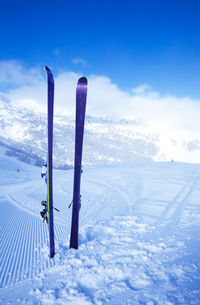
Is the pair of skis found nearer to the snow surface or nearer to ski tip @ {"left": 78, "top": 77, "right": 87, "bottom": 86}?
ski tip @ {"left": 78, "top": 77, "right": 87, "bottom": 86}

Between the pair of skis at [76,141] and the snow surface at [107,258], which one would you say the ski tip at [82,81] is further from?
the snow surface at [107,258]

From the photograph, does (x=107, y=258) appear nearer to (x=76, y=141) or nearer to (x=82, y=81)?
(x=76, y=141)

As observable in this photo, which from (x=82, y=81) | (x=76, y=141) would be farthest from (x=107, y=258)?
(x=82, y=81)

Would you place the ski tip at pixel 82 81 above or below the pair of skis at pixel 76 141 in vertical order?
above

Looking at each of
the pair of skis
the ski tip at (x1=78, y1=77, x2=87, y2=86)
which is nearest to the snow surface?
the pair of skis

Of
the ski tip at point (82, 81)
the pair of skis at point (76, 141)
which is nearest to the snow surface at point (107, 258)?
the pair of skis at point (76, 141)

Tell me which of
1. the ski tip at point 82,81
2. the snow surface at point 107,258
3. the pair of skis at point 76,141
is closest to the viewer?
the snow surface at point 107,258

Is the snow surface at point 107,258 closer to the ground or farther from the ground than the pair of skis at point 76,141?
closer to the ground

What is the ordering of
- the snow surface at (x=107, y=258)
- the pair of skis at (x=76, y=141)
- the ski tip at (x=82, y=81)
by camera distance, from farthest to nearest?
the ski tip at (x=82, y=81) → the pair of skis at (x=76, y=141) → the snow surface at (x=107, y=258)

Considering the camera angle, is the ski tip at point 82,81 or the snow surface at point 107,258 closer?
the snow surface at point 107,258

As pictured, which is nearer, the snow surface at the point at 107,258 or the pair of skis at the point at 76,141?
the snow surface at the point at 107,258

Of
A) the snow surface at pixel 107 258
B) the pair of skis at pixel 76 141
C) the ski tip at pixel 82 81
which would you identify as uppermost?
the ski tip at pixel 82 81

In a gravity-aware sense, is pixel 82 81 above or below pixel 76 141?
above

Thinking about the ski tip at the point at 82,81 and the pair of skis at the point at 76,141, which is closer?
the pair of skis at the point at 76,141
